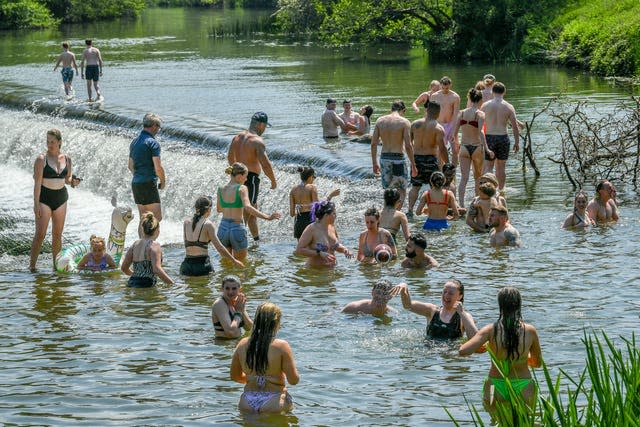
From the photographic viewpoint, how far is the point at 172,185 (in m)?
19.4

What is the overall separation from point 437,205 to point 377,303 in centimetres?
411

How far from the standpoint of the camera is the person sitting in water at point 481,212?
13898 millimetres

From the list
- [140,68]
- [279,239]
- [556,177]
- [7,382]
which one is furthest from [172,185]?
[140,68]

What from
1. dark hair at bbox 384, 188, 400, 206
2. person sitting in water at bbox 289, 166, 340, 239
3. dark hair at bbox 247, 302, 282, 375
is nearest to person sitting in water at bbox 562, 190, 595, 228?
dark hair at bbox 384, 188, 400, 206

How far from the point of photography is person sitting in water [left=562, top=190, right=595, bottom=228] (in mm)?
13945

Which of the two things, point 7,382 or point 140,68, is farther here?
point 140,68

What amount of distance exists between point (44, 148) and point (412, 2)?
20082 mm

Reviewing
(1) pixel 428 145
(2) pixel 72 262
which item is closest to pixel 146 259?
(2) pixel 72 262

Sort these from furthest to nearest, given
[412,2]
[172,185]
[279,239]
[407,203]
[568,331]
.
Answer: [412,2]
[172,185]
[407,203]
[279,239]
[568,331]

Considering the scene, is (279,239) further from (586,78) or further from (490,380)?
(586,78)

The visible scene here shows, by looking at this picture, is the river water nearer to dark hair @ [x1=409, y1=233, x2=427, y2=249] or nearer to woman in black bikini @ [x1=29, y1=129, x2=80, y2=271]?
dark hair @ [x1=409, y1=233, x2=427, y2=249]

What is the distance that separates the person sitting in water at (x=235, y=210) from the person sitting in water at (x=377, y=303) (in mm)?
2533

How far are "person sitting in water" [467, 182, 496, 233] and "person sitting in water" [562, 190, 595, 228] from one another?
1066mm

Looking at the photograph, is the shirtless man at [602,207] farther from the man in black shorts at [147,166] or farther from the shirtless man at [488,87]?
the man in black shorts at [147,166]
